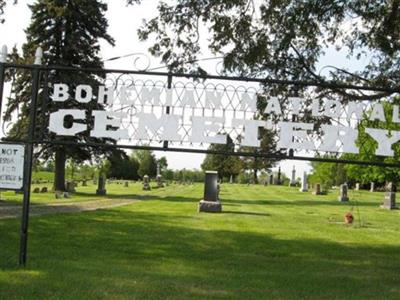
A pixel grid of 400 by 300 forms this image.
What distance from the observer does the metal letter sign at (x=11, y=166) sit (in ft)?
25.5

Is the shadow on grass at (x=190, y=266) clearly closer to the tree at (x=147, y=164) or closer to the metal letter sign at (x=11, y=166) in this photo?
the metal letter sign at (x=11, y=166)

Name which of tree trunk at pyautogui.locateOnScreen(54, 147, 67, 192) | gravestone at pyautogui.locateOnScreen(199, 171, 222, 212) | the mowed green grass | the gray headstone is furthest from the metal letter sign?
tree trunk at pyautogui.locateOnScreen(54, 147, 67, 192)

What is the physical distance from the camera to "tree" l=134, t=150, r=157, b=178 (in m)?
86.5

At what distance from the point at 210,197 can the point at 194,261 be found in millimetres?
13127

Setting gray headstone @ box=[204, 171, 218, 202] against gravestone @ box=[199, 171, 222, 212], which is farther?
gray headstone @ box=[204, 171, 218, 202]

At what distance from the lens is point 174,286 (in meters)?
7.12

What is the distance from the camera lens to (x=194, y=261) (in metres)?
9.43

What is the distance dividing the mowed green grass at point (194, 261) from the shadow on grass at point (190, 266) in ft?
0.04

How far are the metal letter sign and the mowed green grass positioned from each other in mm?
1147

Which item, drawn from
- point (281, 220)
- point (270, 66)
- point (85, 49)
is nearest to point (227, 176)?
point (85, 49)

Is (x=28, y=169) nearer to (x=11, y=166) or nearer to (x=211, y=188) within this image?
(x=11, y=166)

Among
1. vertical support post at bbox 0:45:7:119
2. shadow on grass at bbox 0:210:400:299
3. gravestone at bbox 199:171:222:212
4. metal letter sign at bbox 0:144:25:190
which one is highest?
vertical support post at bbox 0:45:7:119

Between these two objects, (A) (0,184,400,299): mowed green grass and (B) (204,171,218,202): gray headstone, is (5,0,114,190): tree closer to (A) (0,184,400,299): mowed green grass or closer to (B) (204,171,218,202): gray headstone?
(B) (204,171,218,202): gray headstone

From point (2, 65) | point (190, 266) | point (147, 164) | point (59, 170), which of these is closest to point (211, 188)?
point (190, 266)
